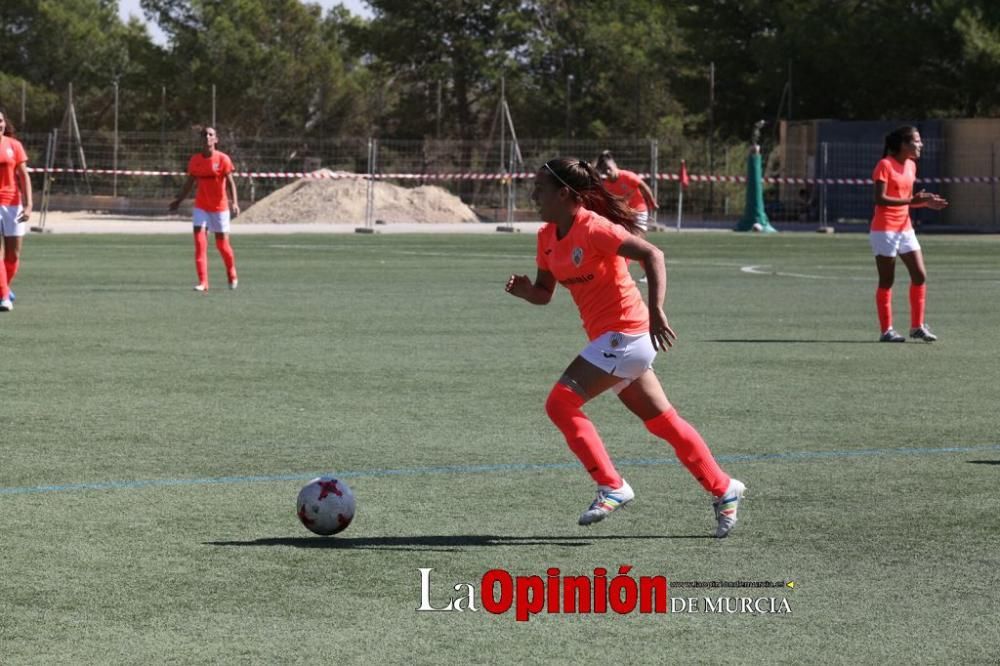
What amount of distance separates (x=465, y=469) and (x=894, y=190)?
8449mm

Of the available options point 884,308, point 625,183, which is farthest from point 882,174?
point 625,183

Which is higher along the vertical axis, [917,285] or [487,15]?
[487,15]

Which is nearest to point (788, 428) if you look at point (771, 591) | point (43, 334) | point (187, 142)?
point (771, 591)

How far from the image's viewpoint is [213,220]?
21.8 meters

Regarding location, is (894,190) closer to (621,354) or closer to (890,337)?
(890,337)

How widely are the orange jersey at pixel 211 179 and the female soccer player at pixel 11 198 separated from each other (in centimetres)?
271

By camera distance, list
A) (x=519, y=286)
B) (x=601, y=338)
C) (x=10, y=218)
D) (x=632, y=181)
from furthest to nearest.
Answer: (x=632, y=181) < (x=10, y=218) < (x=519, y=286) < (x=601, y=338)

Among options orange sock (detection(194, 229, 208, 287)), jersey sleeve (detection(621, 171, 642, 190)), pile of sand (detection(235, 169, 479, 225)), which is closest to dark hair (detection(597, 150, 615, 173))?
jersey sleeve (detection(621, 171, 642, 190))

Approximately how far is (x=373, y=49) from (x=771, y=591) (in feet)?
220

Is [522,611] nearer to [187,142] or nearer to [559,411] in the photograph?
[559,411]

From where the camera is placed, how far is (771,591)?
635 cm

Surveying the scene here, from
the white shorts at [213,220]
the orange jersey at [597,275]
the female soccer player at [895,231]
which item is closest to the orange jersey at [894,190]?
the female soccer player at [895,231]

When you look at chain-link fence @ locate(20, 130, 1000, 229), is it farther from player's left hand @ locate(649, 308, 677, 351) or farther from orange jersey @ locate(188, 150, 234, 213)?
player's left hand @ locate(649, 308, 677, 351)

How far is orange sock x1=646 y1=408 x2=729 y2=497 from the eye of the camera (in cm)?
741
